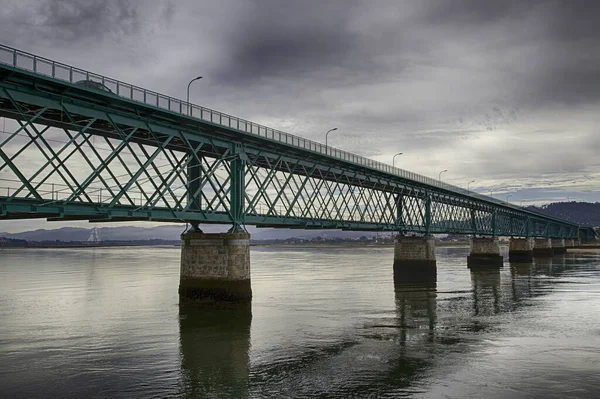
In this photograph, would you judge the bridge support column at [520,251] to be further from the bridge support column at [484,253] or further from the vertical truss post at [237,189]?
the vertical truss post at [237,189]

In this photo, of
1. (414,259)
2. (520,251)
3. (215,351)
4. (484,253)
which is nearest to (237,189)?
(215,351)

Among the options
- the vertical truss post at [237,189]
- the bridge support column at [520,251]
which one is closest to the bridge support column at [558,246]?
the bridge support column at [520,251]

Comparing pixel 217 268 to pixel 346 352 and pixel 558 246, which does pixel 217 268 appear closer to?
pixel 346 352

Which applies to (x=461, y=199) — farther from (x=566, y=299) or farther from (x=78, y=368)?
(x=78, y=368)

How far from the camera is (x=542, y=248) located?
525ft

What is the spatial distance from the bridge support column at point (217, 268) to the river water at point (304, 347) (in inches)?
58.5

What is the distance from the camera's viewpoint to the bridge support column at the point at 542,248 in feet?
515

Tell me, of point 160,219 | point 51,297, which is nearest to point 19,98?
point 160,219

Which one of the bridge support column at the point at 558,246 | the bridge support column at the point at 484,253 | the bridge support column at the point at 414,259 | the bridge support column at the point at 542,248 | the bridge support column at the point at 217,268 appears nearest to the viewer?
the bridge support column at the point at 217,268

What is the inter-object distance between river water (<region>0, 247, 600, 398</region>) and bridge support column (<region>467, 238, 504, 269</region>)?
5369 centimetres

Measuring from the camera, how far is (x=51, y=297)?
170 ft

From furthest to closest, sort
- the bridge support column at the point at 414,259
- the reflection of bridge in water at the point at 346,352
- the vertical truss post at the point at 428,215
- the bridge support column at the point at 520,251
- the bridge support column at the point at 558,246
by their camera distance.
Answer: the bridge support column at the point at 558,246 < the bridge support column at the point at 520,251 < the vertical truss post at the point at 428,215 < the bridge support column at the point at 414,259 < the reflection of bridge in water at the point at 346,352

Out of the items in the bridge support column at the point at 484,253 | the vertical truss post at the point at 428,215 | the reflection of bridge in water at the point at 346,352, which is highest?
the vertical truss post at the point at 428,215

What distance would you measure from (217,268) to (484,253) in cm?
8143
